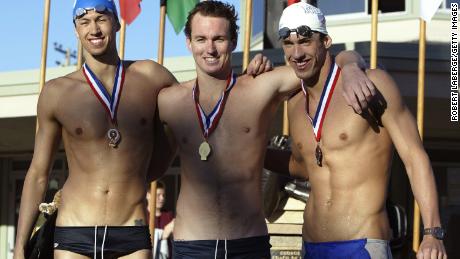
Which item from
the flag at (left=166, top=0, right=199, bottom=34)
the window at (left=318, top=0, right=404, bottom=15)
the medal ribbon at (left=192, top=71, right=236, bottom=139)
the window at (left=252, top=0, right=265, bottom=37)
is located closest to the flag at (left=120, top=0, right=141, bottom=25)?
the flag at (left=166, top=0, right=199, bottom=34)

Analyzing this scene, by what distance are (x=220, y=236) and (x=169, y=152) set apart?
0.70 meters

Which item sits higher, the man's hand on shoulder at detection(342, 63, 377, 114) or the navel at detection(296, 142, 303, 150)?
the man's hand on shoulder at detection(342, 63, 377, 114)

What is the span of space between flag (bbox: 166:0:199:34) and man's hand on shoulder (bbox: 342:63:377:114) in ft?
19.0

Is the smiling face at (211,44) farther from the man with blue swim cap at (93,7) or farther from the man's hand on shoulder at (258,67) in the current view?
the man with blue swim cap at (93,7)

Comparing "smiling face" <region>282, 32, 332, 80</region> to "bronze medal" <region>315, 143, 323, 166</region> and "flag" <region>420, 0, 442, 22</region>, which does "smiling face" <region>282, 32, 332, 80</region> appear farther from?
"flag" <region>420, 0, 442, 22</region>

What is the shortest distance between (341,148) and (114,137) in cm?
121

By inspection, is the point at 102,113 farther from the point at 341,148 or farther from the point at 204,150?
the point at 341,148

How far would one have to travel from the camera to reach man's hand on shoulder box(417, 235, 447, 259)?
4328 mm

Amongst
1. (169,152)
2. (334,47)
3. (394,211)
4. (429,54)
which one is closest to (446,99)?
(429,54)

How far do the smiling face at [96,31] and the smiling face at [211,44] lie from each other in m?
0.50

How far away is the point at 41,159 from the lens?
18.0ft

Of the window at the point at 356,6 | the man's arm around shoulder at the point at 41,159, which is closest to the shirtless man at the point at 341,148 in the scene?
the man's arm around shoulder at the point at 41,159
